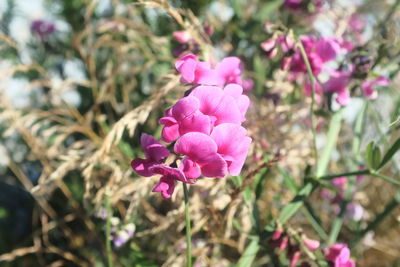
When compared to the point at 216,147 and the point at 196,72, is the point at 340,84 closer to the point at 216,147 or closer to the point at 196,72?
the point at 196,72

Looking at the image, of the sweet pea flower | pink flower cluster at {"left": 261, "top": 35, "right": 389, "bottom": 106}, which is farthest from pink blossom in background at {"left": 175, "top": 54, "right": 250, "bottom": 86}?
the sweet pea flower

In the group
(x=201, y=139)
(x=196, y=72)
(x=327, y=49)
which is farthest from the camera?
(x=327, y=49)

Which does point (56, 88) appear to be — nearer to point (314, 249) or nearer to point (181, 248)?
point (181, 248)

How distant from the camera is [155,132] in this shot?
1.57 meters

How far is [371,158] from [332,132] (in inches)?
7.8

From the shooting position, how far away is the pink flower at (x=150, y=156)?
0.79m

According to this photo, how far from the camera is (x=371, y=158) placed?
101 cm

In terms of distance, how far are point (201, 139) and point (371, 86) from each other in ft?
2.09

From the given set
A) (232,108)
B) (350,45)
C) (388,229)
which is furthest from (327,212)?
(232,108)

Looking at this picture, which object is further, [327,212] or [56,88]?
[327,212]

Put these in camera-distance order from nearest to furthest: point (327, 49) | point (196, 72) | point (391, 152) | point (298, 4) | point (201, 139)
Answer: point (201, 139) < point (196, 72) < point (391, 152) < point (327, 49) < point (298, 4)

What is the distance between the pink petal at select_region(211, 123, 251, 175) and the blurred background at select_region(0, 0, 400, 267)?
270mm

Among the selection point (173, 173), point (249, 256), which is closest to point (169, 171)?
point (173, 173)

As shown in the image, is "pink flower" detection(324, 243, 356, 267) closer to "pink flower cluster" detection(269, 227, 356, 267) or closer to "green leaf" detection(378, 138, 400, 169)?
"pink flower cluster" detection(269, 227, 356, 267)
